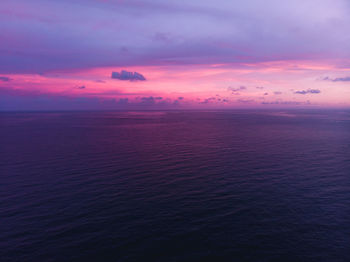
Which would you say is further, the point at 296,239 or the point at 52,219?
the point at 52,219

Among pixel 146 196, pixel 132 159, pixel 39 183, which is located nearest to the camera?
pixel 146 196

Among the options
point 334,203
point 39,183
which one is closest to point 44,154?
point 39,183

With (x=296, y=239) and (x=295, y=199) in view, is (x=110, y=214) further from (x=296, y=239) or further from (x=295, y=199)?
(x=295, y=199)

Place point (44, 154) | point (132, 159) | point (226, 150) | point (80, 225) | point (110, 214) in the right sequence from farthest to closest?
point (226, 150)
point (44, 154)
point (132, 159)
point (110, 214)
point (80, 225)

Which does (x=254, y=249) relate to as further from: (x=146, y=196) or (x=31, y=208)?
(x=31, y=208)

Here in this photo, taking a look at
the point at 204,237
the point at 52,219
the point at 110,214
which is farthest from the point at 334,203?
the point at 52,219

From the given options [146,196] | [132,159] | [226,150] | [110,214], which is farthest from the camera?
[226,150]

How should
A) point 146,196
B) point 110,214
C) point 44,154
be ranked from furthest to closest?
point 44,154 < point 146,196 < point 110,214

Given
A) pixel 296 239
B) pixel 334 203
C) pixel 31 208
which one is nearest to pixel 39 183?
pixel 31 208

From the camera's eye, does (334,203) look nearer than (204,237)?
No
